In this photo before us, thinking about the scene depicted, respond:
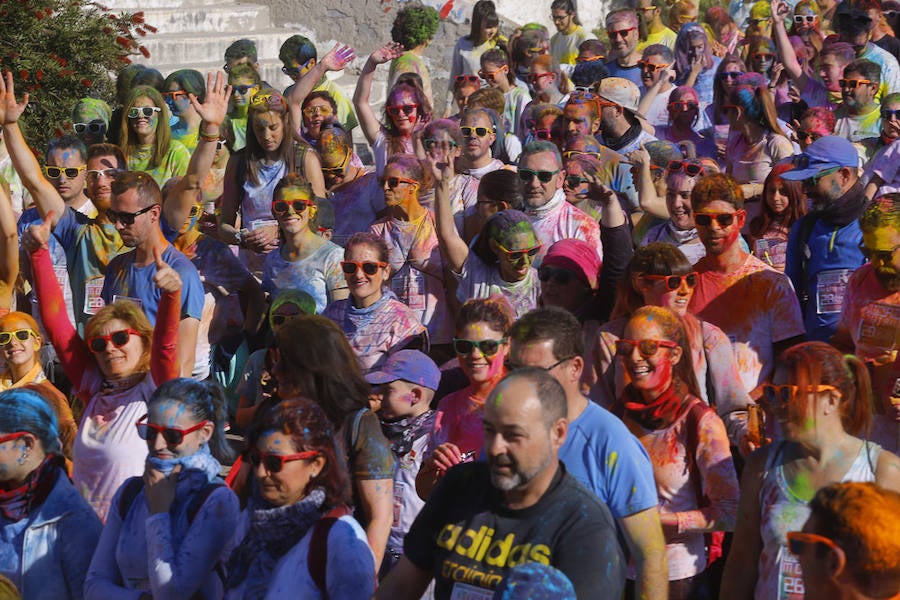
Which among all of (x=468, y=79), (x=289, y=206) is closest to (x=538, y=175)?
(x=289, y=206)

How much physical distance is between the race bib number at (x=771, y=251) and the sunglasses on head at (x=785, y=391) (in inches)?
130

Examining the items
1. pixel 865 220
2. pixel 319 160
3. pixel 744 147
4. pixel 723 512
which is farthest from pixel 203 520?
pixel 744 147

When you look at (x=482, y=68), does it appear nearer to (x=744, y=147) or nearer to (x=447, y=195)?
(x=744, y=147)

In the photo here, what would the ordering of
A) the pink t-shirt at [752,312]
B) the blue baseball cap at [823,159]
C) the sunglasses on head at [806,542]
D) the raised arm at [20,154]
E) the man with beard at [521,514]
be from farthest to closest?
1. the raised arm at [20,154]
2. the blue baseball cap at [823,159]
3. the pink t-shirt at [752,312]
4. the man with beard at [521,514]
5. the sunglasses on head at [806,542]

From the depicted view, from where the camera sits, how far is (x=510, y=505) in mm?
3801

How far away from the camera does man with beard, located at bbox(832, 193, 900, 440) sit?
5555 mm

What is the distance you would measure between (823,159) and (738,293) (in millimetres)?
1348

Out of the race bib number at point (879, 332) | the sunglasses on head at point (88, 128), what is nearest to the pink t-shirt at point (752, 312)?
the race bib number at point (879, 332)

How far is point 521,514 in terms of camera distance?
12.4 ft

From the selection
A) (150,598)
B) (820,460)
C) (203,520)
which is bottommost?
(150,598)

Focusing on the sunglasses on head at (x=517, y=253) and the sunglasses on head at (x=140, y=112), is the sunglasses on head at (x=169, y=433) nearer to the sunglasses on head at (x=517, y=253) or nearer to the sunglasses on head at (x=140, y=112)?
the sunglasses on head at (x=517, y=253)

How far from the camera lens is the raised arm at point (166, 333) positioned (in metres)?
5.50

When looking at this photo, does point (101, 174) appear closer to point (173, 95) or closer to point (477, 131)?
point (477, 131)

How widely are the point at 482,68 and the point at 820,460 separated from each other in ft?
25.8
